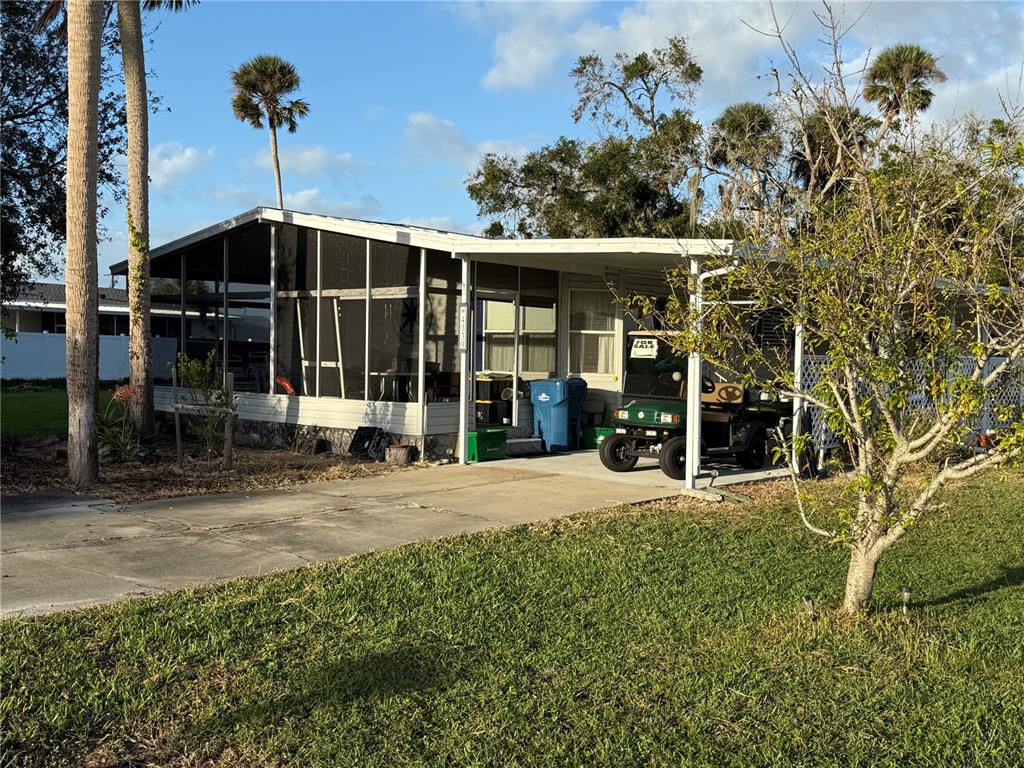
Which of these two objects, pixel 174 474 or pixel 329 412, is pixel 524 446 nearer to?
pixel 329 412

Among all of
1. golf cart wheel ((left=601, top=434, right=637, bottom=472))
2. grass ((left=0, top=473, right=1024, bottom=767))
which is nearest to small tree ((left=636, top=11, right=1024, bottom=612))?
grass ((left=0, top=473, right=1024, bottom=767))

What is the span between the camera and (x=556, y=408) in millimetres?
14375

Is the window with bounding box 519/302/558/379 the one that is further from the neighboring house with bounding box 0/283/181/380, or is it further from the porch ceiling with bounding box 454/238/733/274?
the neighboring house with bounding box 0/283/181/380

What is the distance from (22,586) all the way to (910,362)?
580cm

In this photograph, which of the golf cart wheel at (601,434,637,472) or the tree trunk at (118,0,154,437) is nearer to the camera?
the golf cart wheel at (601,434,637,472)

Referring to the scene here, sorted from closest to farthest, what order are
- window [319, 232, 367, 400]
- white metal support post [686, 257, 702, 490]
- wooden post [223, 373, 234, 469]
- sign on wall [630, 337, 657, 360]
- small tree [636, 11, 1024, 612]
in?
small tree [636, 11, 1024, 612]
white metal support post [686, 257, 702, 490]
wooden post [223, 373, 234, 469]
sign on wall [630, 337, 657, 360]
window [319, 232, 367, 400]

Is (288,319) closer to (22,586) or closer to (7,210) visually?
(7,210)

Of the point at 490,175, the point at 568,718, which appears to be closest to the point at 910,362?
the point at 568,718

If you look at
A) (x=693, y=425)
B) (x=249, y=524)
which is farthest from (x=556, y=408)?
(x=249, y=524)

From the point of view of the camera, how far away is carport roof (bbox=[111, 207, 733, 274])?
1104 centimetres

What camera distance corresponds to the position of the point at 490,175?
33.4 meters

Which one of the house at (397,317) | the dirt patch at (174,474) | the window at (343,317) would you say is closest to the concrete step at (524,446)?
the house at (397,317)

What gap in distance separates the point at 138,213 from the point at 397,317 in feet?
14.3

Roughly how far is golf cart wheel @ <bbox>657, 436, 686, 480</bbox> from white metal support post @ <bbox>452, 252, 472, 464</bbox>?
9.37ft
